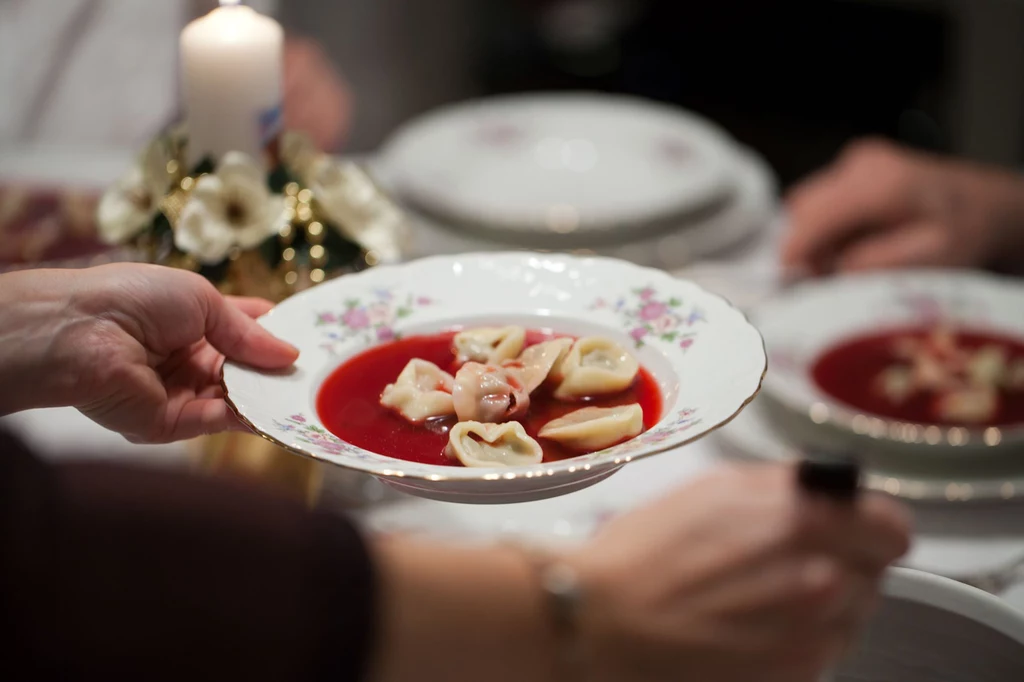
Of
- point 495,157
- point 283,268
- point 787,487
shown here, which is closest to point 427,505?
point 283,268

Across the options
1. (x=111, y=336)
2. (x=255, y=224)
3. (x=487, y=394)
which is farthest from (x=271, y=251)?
(x=487, y=394)

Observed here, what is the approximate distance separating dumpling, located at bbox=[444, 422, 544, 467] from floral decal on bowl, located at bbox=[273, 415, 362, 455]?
0.23 ft

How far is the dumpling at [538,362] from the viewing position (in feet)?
2.61

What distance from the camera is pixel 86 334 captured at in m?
0.78

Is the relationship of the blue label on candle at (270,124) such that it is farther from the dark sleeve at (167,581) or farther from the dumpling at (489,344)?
the dark sleeve at (167,581)

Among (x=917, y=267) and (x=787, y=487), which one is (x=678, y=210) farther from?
(x=787, y=487)

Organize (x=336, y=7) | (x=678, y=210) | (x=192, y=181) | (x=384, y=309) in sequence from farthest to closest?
(x=336, y=7)
(x=678, y=210)
(x=192, y=181)
(x=384, y=309)

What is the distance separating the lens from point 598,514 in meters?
1.14

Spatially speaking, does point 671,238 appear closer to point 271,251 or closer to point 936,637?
point 271,251

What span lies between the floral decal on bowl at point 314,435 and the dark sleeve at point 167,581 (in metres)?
0.05

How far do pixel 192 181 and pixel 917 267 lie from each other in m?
1.19

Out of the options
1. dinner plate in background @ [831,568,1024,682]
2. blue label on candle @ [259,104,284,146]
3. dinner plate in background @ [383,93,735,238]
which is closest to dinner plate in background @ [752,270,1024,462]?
dinner plate in background @ [383,93,735,238]

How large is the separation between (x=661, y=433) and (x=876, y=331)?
875 mm

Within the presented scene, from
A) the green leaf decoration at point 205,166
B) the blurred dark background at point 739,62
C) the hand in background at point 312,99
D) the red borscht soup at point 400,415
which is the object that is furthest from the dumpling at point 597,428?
the blurred dark background at point 739,62
